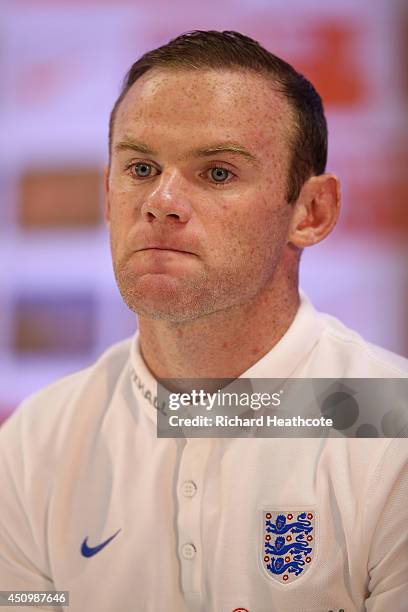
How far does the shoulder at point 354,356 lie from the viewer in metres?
1.94

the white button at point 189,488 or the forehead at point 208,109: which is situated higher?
the forehead at point 208,109

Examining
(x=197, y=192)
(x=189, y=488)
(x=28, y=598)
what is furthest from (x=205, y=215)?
(x=28, y=598)

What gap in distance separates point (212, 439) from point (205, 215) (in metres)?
0.58

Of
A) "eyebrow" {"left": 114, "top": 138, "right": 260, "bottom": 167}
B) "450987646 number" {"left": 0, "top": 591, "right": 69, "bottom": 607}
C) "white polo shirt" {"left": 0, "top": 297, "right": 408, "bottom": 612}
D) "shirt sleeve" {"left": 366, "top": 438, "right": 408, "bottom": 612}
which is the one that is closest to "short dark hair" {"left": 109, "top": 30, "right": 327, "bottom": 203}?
"eyebrow" {"left": 114, "top": 138, "right": 260, "bottom": 167}

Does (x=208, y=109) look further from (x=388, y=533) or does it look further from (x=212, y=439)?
(x=388, y=533)

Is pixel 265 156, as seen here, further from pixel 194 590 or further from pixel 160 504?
pixel 194 590

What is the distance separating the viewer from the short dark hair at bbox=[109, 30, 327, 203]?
1.91 metres

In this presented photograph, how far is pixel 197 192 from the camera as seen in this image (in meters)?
1.83

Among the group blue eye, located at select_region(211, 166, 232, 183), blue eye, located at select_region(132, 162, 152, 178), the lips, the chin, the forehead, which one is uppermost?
the forehead

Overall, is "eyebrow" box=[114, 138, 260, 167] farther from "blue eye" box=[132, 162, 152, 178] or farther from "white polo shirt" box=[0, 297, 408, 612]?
"white polo shirt" box=[0, 297, 408, 612]

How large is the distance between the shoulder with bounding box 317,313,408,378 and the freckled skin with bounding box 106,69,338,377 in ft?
0.51

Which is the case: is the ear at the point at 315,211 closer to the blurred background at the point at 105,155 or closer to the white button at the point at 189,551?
the blurred background at the point at 105,155

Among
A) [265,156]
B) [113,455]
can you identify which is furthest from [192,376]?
[265,156]

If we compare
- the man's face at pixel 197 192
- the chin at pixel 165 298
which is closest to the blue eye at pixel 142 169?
the man's face at pixel 197 192
